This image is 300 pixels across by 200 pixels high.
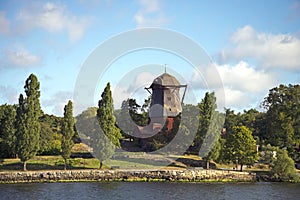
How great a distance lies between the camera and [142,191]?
36.4m

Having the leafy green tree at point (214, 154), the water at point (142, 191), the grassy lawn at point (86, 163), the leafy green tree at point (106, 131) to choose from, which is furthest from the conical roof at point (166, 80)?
the water at point (142, 191)

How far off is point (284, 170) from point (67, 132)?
948 inches

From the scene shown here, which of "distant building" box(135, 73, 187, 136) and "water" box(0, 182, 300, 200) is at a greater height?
"distant building" box(135, 73, 187, 136)

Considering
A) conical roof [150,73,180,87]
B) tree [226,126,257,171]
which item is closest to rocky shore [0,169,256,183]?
tree [226,126,257,171]

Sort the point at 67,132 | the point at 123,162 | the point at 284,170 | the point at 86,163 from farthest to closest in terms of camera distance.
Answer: the point at 123,162 < the point at 86,163 < the point at 67,132 < the point at 284,170

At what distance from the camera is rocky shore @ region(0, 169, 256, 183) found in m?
43.9

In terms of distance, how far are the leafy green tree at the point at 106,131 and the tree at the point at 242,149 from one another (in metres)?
13.4

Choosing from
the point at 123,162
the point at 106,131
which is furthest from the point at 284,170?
the point at 106,131

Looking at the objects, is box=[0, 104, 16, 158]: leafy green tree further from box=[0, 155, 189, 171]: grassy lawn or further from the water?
the water

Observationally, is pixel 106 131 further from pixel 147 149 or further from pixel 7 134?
pixel 147 149

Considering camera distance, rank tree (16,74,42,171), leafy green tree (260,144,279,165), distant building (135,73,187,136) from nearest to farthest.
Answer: tree (16,74,42,171) < leafy green tree (260,144,279,165) < distant building (135,73,187,136)

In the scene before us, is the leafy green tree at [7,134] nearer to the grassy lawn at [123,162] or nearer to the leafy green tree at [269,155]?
the grassy lawn at [123,162]

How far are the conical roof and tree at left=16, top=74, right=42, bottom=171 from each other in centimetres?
2917

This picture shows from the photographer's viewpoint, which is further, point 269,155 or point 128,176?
point 269,155
